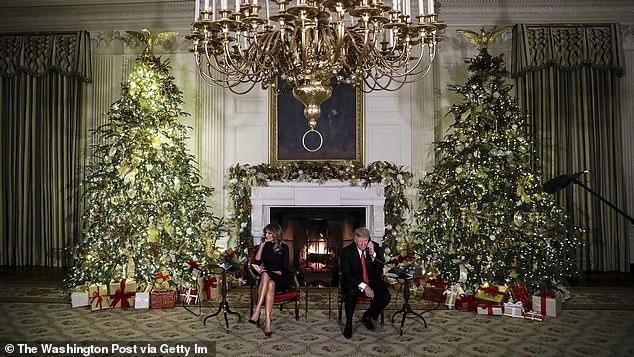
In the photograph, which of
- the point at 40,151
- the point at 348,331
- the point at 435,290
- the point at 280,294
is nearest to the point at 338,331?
the point at 348,331

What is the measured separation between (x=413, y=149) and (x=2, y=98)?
7200 millimetres

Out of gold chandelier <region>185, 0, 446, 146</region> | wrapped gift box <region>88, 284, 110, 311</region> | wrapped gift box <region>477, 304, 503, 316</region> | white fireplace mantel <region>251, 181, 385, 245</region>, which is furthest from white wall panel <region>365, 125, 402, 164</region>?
wrapped gift box <region>88, 284, 110, 311</region>

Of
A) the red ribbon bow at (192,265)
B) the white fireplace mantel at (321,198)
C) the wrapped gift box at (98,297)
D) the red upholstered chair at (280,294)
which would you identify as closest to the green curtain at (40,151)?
the wrapped gift box at (98,297)

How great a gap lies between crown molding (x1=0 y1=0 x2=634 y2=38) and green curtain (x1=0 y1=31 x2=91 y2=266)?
0.35 meters

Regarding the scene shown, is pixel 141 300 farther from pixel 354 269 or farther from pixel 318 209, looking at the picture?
pixel 318 209

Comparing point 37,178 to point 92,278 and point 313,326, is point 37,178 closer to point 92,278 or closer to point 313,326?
point 92,278

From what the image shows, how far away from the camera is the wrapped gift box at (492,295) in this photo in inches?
235

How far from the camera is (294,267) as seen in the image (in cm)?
786

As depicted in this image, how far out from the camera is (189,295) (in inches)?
253

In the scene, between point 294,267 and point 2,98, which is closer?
point 294,267

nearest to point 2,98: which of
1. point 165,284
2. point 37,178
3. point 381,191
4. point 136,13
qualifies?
point 37,178

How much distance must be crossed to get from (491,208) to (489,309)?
1.28 metres

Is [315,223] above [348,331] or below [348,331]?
above

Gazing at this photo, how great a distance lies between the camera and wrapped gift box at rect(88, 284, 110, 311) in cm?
607
